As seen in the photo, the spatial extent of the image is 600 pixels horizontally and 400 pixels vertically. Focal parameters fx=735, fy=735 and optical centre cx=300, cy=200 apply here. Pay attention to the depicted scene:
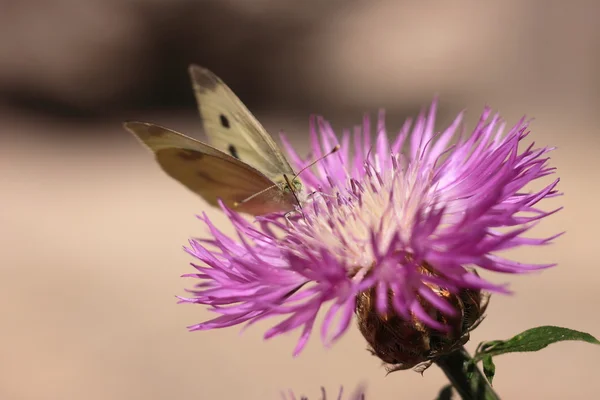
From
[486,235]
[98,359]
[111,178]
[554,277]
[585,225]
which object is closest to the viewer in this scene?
[486,235]

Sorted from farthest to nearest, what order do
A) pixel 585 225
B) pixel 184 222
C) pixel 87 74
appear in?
1. pixel 87 74
2. pixel 184 222
3. pixel 585 225

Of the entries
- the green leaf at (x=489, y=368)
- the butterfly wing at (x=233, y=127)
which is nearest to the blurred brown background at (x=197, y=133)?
the butterfly wing at (x=233, y=127)

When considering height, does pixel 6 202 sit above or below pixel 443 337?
above

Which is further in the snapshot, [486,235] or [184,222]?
[184,222]

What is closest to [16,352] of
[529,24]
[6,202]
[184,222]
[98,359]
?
[98,359]

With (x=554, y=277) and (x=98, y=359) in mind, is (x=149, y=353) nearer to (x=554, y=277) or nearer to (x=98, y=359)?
(x=98, y=359)

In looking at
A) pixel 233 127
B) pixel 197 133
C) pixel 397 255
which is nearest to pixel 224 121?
pixel 233 127
